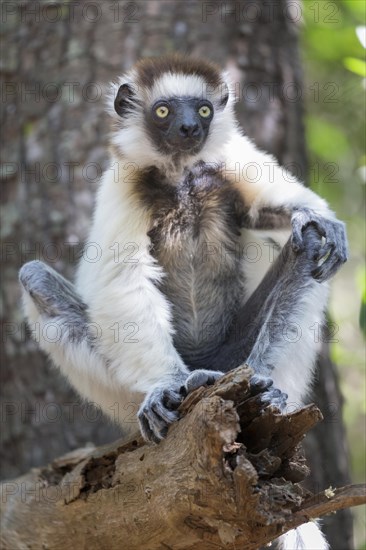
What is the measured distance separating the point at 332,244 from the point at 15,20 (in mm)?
5143

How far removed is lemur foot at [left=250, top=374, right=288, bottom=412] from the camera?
5135 mm

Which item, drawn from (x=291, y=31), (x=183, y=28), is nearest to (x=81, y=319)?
(x=183, y=28)

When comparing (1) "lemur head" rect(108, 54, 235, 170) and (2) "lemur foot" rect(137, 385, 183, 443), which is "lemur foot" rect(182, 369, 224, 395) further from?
(1) "lemur head" rect(108, 54, 235, 170)

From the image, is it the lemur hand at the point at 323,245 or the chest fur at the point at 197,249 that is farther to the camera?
the chest fur at the point at 197,249

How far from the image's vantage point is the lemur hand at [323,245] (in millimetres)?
6250

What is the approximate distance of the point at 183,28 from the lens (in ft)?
30.3

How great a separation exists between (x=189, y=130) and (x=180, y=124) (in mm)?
110

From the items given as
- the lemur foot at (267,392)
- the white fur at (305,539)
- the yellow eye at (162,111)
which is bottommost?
the white fur at (305,539)

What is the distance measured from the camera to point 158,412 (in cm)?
572

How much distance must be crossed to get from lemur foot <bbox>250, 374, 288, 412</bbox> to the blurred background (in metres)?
3.22

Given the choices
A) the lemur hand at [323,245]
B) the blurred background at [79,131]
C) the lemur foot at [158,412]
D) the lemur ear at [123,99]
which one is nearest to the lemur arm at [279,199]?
the lemur hand at [323,245]

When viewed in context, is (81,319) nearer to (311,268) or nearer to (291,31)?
(311,268)

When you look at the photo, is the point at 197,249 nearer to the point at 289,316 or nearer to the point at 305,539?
the point at 289,316

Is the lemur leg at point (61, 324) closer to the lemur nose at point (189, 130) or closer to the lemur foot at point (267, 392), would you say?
the lemur nose at point (189, 130)
